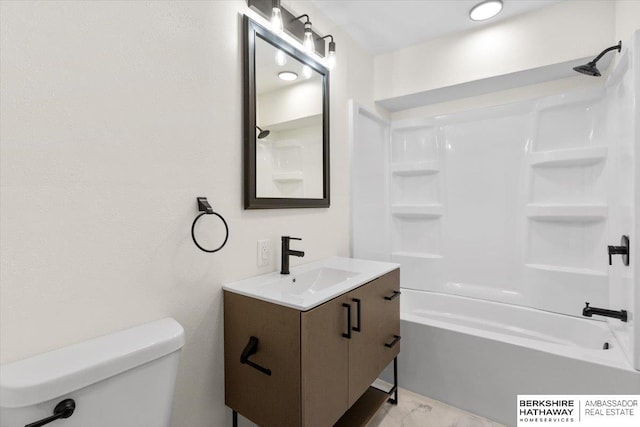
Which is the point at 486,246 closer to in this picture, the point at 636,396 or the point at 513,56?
the point at 636,396

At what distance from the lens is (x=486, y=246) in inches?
96.3

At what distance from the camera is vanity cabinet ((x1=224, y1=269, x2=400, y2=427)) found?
108 cm

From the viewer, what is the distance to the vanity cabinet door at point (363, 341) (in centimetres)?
135

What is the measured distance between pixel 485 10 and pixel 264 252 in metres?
2.00

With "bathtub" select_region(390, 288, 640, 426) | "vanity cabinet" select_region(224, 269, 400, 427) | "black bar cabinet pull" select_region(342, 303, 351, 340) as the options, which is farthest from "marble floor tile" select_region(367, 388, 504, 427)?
"black bar cabinet pull" select_region(342, 303, 351, 340)

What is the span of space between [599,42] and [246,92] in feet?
6.74

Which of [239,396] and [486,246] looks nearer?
[239,396]

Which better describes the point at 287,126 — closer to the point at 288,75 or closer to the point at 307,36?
the point at 288,75

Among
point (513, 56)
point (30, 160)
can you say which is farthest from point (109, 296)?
point (513, 56)

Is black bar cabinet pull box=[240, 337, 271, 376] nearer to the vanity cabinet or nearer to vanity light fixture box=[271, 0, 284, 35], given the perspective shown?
the vanity cabinet

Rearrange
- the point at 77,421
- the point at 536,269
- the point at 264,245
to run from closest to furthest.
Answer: the point at 77,421 < the point at 264,245 < the point at 536,269

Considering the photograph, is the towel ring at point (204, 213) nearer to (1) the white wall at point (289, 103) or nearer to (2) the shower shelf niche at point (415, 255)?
(1) the white wall at point (289, 103)

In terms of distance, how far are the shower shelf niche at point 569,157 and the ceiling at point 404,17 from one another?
3.07 ft

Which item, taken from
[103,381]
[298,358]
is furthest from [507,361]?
[103,381]
